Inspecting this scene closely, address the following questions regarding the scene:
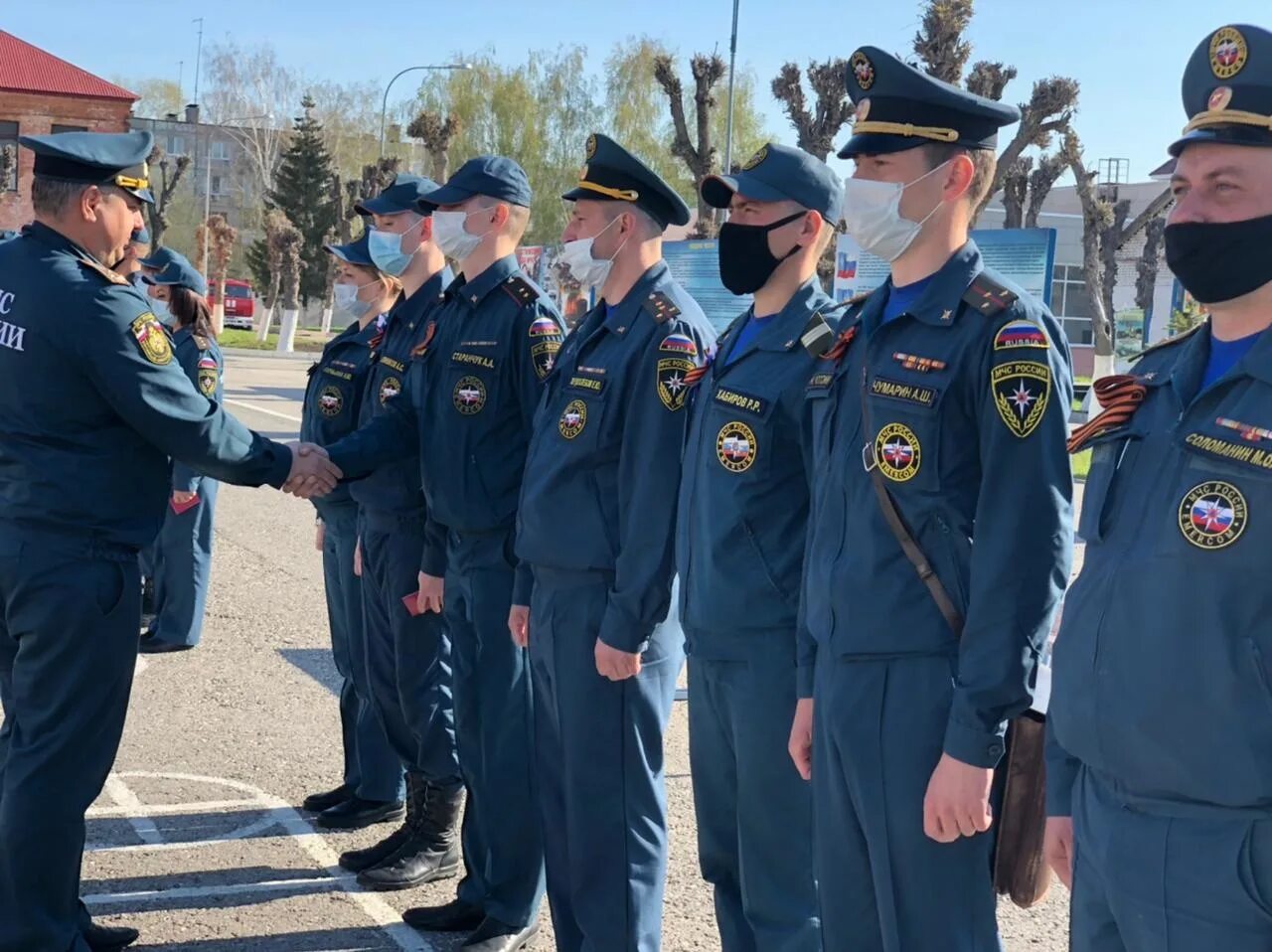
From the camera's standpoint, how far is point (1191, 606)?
6.91ft

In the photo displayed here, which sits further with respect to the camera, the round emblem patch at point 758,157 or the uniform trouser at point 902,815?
the round emblem patch at point 758,157

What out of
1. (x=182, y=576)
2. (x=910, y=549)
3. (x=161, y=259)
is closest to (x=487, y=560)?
(x=910, y=549)

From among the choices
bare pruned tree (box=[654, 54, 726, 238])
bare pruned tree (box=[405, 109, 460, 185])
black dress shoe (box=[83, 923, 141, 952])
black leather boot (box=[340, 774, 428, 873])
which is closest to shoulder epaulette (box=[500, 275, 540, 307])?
black leather boot (box=[340, 774, 428, 873])

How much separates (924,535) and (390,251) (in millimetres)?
3410

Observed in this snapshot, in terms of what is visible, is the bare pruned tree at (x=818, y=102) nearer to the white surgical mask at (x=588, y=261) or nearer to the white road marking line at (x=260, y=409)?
the white road marking line at (x=260, y=409)

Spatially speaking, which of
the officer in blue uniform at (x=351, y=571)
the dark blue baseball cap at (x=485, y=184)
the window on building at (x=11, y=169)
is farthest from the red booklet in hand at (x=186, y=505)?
the window on building at (x=11, y=169)

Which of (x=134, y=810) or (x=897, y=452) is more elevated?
(x=897, y=452)

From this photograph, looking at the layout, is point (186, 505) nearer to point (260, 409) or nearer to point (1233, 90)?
point (1233, 90)

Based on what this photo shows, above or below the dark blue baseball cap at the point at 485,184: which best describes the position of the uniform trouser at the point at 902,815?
below

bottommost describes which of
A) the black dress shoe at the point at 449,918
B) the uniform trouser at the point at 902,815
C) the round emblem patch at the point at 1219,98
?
the black dress shoe at the point at 449,918

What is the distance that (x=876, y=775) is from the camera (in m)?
2.71

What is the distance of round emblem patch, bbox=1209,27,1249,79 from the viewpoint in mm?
2258

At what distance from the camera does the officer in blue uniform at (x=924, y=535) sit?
254 cm

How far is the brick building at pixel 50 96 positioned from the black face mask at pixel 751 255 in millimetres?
58414
